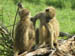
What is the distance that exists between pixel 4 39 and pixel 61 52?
152cm

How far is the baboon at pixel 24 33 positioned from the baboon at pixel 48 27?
0.43 m

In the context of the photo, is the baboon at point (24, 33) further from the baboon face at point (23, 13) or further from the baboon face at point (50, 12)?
the baboon face at point (50, 12)

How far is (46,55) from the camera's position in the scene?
273 inches

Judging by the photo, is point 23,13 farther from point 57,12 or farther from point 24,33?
point 57,12

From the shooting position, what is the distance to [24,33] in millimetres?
7117

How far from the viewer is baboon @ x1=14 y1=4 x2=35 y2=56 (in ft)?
23.4

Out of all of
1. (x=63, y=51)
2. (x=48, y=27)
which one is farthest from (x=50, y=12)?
(x=63, y=51)

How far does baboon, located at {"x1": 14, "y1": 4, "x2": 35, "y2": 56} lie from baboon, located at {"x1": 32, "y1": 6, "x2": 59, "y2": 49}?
433 millimetres

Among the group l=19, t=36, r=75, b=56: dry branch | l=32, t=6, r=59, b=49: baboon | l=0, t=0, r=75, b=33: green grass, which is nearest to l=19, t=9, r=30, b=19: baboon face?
l=32, t=6, r=59, b=49: baboon

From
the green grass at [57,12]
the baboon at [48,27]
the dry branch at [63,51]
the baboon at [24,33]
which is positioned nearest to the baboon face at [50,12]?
the baboon at [48,27]

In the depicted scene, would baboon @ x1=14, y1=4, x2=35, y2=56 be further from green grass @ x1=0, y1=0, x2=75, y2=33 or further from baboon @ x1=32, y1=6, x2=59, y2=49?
green grass @ x1=0, y1=0, x2=75, y2=33

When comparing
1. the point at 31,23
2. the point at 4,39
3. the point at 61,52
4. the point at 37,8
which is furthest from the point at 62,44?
the point at 37,8

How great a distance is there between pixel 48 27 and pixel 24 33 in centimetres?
88

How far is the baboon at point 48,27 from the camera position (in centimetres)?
769
